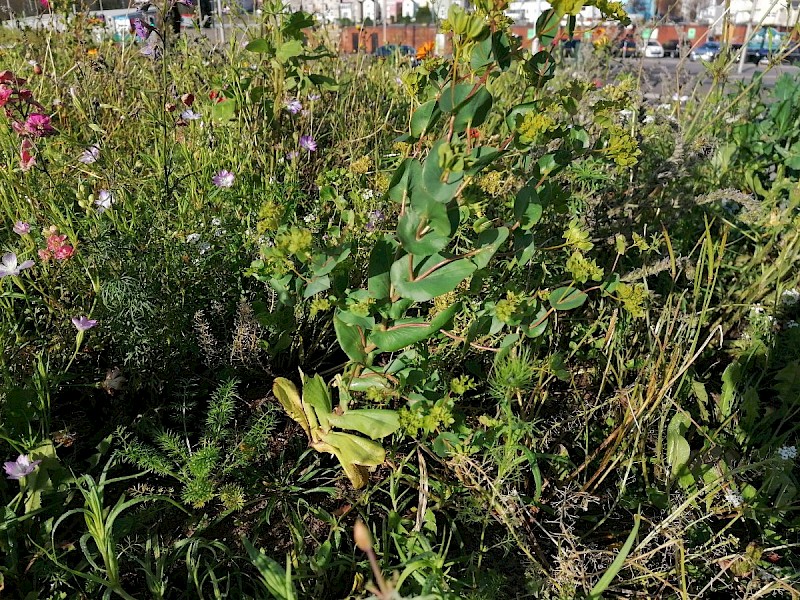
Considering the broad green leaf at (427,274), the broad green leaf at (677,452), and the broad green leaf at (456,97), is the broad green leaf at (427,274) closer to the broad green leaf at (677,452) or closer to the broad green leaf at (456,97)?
the broad green leaf at (456,97)

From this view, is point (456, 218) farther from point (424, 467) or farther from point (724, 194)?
point (724, 194)

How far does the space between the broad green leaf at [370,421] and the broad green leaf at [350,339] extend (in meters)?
0.12

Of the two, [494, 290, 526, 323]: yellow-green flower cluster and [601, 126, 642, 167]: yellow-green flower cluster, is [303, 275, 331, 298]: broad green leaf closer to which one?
[494, 290, 526, 323]: yellow-green flower cluster

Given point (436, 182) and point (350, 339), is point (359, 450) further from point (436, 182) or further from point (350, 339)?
point (436, 182)

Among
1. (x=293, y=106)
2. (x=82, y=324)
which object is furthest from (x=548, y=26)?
(x=293, y=106)

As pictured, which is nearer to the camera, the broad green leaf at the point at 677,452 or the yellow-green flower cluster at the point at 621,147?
the yellow-green flower cluster at the point at 621,147

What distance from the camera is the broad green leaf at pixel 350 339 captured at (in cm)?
125

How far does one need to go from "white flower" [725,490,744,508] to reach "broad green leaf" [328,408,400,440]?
73cm

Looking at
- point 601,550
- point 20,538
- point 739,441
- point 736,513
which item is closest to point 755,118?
point 739,441

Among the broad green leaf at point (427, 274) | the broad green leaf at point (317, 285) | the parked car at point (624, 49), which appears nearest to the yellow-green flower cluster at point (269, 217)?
the broad green leaf at point (317, 285)

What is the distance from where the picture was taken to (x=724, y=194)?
1.66 m

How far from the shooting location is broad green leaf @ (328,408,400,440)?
4.16 feet

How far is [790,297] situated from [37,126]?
2250mm

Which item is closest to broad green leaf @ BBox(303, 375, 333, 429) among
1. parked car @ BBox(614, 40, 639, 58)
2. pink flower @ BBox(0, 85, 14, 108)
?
pink flower @ BBox(0, 85, 14, 108)
